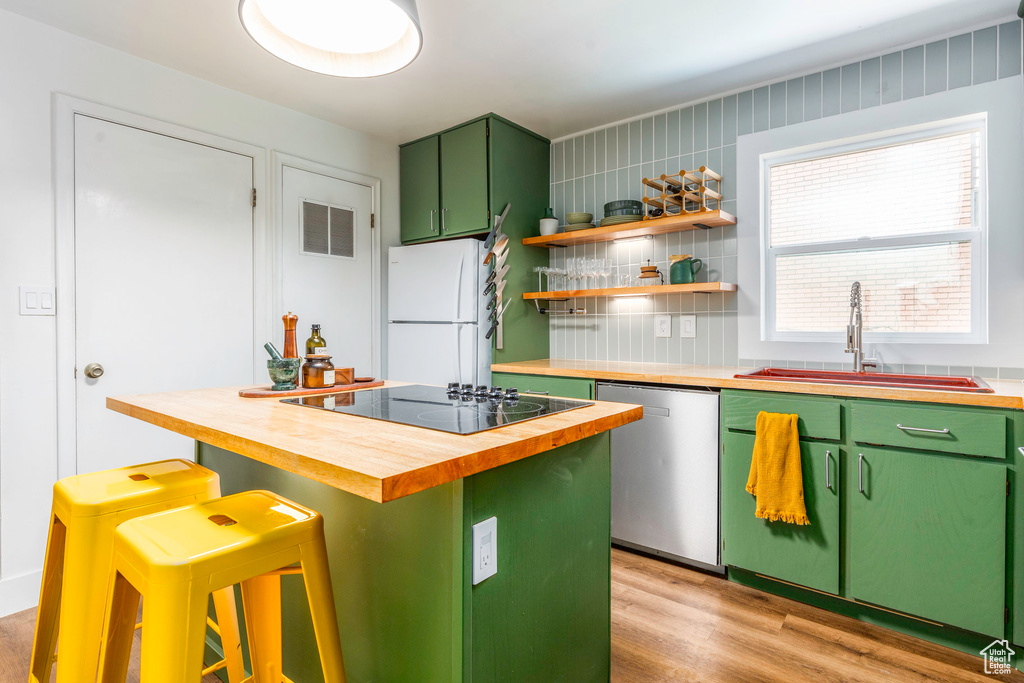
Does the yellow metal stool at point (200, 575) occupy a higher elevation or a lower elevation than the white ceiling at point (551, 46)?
lower

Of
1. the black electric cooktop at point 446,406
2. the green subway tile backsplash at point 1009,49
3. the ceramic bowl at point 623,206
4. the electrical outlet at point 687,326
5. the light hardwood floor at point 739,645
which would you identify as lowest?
the light hardwood floor at point 739,645

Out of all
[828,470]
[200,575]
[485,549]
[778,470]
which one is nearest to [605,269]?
[778,470]

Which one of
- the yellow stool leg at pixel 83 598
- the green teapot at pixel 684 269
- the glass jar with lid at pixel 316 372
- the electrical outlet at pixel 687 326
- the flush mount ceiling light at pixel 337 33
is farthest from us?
the electrical outlet at pixel 687 326

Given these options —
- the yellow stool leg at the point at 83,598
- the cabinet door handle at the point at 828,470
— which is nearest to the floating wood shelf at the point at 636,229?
the cabinet door handle at the point at 828,470

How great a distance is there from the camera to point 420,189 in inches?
141

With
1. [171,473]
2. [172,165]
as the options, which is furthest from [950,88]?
[172,165]

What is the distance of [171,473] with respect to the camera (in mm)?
1530

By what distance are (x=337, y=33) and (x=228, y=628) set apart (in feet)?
5.47

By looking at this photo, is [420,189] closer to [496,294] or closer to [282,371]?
[496,294]

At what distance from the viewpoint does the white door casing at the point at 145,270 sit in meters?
2.37

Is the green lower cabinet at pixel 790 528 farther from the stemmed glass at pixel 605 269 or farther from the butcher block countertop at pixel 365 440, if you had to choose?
the stemmed glass at pixel 605 269

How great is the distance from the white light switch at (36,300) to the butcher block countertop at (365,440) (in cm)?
107

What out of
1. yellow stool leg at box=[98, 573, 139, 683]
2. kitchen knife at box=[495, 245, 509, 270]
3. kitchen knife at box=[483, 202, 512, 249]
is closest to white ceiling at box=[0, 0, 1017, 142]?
kitchen knife at box=[483, 202, 512, 249]

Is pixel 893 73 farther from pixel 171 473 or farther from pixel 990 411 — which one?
pixel 171 473
